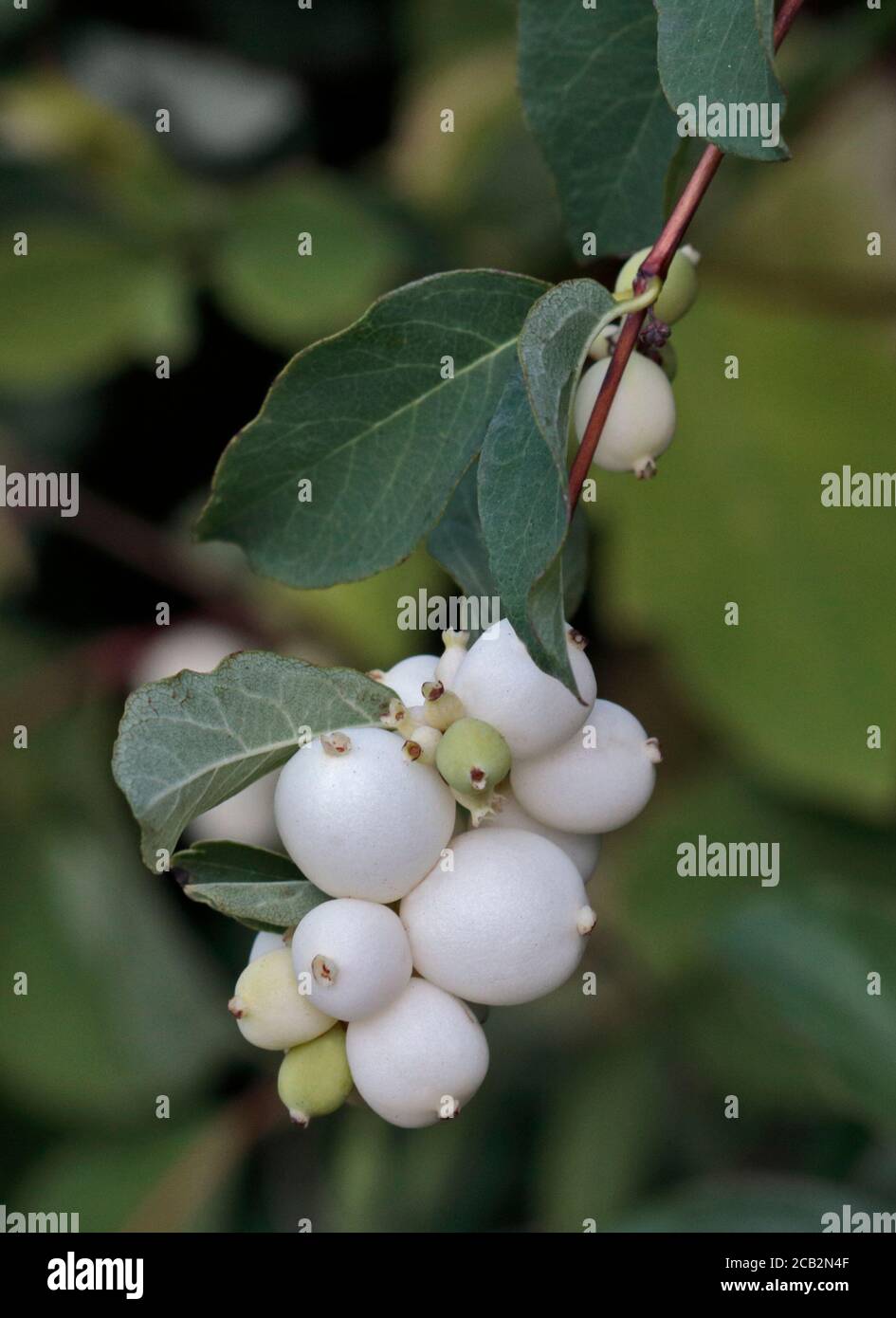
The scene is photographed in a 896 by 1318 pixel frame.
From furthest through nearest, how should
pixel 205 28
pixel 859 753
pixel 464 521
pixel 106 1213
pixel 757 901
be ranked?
1. pixel 205 28
2. pixel 106 1213
3. pixel 859 753
4. pixel 757 901
5. pixel 464 521

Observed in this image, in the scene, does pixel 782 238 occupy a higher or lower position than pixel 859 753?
higher

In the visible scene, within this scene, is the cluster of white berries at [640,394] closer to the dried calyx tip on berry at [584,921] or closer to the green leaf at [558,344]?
the green leaf at [558,344]

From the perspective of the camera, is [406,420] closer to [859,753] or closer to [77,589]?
[859,753]
